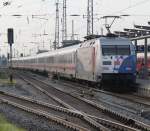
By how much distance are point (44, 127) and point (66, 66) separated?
29.6m

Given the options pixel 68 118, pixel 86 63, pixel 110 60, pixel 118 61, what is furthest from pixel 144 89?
pixel 68 118

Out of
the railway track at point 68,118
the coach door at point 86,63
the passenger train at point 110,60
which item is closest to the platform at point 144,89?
the passenger train at point 110,60

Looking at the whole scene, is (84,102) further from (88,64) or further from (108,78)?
(88,64)

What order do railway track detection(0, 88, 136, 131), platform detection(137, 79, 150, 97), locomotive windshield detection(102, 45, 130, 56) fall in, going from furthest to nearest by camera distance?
1. locomotive windshield detection(102, 45, 130, 56)
2. platform detection(137, 79, 150, 97)
3. railway track detection(0, 88, 136, 131)

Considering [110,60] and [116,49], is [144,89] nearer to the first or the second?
[110,60]

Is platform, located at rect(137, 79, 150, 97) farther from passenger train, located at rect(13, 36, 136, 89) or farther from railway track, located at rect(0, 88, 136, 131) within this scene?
railway track, located at rect(0, 88, 136, 131)

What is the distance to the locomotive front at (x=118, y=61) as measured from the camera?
1127 inches

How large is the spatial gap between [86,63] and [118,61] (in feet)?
13.2

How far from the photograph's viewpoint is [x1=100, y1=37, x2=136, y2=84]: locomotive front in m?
28.6

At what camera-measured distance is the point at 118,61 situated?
2881 cm

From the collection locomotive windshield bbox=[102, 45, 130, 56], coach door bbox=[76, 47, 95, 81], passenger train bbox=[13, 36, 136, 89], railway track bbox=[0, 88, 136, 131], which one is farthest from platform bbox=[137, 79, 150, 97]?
railway track bbox=[0, 88, 136, 131]

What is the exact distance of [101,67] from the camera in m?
28.6

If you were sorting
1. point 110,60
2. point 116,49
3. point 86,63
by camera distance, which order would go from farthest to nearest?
point 86,63
point 116,49
point 110,60

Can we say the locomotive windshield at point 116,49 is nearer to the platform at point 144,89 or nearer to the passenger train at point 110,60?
the passenger train at point 110,60
